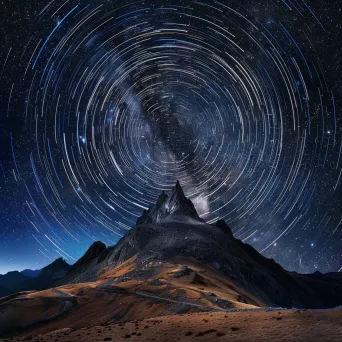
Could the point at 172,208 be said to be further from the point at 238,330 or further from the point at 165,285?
the point at 238,330

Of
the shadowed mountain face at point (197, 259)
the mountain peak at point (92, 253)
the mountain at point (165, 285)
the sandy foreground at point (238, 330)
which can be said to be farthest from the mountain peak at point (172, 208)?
the sandy foreground at point (238, 330)

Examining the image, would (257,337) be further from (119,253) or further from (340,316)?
Result: (119,253)

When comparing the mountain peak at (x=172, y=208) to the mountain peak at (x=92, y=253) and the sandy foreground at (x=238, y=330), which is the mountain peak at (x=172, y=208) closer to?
the mountain peak at (x=92, y=253)

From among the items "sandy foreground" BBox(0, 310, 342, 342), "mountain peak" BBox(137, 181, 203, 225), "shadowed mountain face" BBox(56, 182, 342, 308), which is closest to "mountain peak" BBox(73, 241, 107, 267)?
"shadowed mountain face" BBox(56, 182, 342, 308)

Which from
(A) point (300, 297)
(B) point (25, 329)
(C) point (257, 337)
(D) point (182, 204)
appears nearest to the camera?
(C) point (257, 337)

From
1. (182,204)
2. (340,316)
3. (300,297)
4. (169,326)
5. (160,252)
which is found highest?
(182,204)

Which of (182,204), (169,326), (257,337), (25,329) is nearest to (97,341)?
(169,326)

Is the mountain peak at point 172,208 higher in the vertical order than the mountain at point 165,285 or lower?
higher

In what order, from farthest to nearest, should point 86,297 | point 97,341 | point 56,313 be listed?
point 86,297 → point 56,313 → point 97,341
